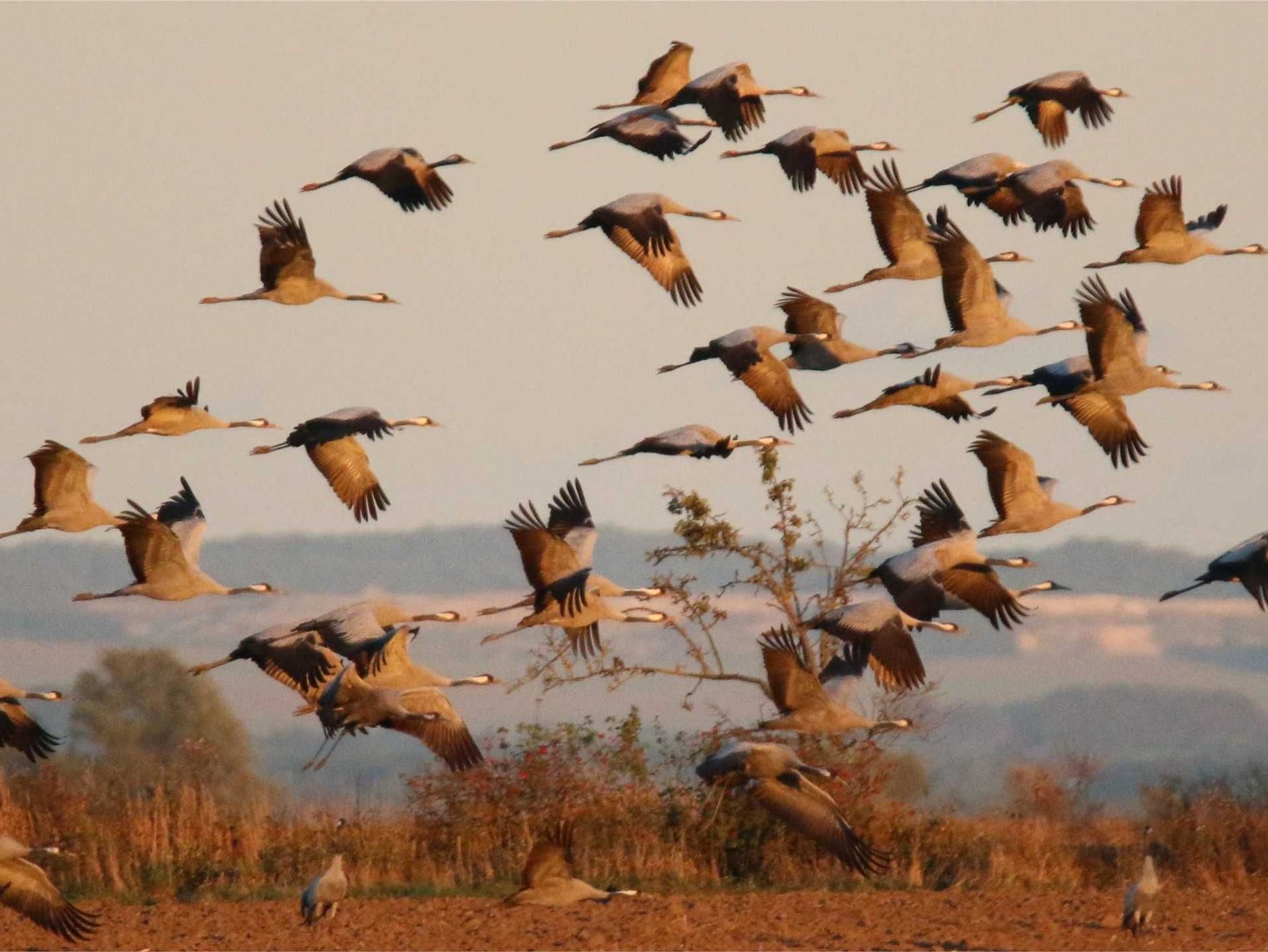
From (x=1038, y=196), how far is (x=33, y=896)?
28.7ft

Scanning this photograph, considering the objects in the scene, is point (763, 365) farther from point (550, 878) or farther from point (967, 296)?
point (550, 878)

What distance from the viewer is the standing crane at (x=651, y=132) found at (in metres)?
16.3

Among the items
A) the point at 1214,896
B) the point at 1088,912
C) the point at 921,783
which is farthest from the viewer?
the point at 921,783

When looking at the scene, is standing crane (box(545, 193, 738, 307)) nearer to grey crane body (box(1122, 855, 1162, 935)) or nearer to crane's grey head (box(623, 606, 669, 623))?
crane's grey head (box(623, 606, 669, 623))

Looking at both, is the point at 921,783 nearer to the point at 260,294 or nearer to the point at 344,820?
the point at 344,820

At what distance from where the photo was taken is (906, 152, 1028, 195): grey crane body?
16.5 meters

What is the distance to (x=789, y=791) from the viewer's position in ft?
45.3

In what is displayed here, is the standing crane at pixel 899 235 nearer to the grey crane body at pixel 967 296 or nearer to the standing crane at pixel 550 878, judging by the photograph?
the grey crane body at pixel 967 296

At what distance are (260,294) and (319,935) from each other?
4.45 metres

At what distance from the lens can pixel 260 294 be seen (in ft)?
51.6

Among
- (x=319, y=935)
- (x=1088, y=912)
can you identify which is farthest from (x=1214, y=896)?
(x=319, y=935)

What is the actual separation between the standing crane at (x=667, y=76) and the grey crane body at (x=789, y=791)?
6021 millimetres

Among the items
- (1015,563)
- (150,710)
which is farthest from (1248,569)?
(150,710)

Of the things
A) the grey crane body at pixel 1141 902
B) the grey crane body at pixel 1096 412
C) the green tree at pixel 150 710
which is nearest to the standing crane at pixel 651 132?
the grey crane body at pixel 1096 412
